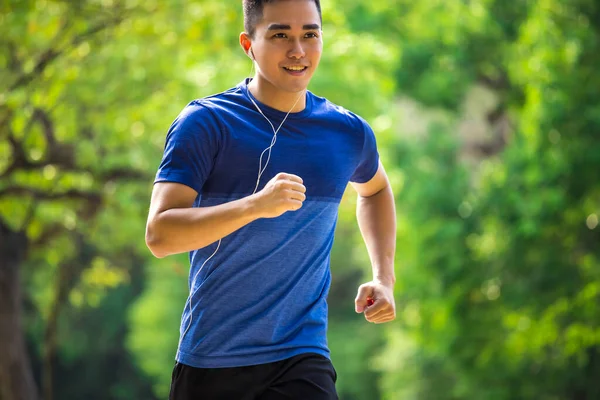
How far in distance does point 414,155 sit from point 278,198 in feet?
49.8

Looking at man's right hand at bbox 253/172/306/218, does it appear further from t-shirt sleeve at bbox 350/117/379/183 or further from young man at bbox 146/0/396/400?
t-shirt sleeve at bbox 350/117/379/183

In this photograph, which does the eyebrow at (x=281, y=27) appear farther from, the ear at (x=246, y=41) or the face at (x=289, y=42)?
the ear at (x=246, y=41)

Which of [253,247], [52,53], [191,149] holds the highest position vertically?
[52,53]

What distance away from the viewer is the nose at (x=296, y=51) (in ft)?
8.95

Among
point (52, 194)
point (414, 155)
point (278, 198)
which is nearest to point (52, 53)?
point (52, 194)

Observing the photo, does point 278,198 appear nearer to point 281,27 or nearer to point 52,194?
point 281,27

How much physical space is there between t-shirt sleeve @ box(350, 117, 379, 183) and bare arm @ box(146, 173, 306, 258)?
64cm

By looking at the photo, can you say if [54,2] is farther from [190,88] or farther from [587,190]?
[587,190]

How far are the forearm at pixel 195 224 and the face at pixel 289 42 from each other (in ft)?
1.66

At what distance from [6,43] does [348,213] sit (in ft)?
13.4

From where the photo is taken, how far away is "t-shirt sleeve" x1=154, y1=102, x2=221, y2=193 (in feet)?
8.32

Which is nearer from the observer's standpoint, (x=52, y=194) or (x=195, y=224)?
(x=195, y=224)

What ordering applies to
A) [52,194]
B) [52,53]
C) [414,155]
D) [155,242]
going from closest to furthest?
[155,242] → [52,53] → [52,194] → [414,155]

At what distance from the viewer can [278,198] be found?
2.34m
